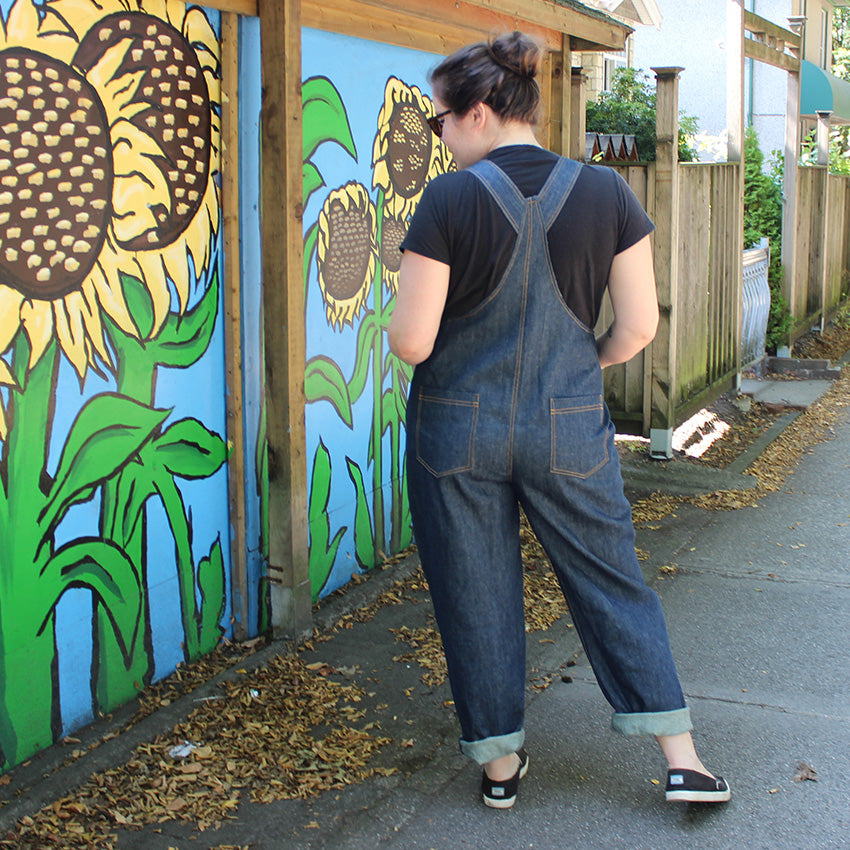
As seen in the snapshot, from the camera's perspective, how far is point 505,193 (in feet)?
8.62

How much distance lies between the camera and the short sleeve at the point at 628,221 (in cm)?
274

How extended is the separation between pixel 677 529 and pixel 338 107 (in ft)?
8.93

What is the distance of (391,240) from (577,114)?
6.24ft

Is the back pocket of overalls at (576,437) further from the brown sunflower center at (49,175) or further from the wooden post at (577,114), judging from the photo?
the wooden post at (577,114)

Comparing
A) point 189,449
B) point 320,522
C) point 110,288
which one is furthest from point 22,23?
point 320,522

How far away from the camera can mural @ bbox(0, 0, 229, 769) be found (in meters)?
2.99

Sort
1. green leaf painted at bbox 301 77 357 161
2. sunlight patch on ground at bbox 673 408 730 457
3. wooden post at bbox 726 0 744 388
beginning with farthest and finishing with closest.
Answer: wooden post at bbox 726 0 744 388
sunlight patch on ground at bbox 673 408 730 457
green leaf painted at bbox 301 77 357 161

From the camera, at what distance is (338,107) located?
4320 millimetres

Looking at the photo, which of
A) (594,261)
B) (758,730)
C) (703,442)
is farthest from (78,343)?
(703,442)

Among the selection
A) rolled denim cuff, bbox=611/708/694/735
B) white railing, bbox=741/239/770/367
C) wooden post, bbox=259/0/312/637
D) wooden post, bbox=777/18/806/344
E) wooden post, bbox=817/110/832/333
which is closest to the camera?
rolled denim cuff, bbox=611/708/694/735

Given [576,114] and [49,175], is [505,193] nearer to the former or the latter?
[49,175]

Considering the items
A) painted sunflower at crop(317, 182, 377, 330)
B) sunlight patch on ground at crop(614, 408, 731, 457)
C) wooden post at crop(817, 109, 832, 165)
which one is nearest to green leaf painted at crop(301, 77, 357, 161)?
painted sunflower at crop(317, 182, 377, 330)

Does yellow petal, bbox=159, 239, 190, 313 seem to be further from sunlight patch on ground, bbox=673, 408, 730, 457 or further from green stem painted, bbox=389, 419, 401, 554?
sunlight patch on ground, bbox=673, 408, 730, 457

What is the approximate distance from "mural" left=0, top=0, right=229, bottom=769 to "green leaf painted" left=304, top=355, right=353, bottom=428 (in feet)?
1.77
